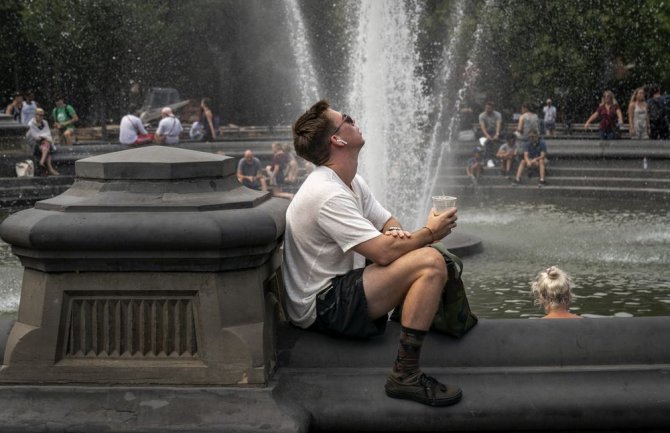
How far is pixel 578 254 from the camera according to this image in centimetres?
1157

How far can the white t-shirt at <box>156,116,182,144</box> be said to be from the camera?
811 inches

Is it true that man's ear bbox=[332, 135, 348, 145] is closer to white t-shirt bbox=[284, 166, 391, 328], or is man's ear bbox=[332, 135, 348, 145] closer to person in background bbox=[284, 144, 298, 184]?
white t-shirt bbox=[284, 166, 391, 328]

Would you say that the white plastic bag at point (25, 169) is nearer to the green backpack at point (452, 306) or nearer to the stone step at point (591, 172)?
the stone step at point (591, 172)

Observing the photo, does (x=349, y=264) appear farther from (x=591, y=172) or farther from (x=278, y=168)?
(x=591, y=172)

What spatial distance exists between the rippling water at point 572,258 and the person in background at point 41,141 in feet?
→ 23.1

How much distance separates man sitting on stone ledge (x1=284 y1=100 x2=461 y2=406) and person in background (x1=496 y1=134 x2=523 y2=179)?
16.2 metres

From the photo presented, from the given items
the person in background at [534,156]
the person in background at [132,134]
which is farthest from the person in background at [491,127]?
the person in background at [132,134]

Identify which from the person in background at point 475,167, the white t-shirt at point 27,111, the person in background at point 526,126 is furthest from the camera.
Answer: the white t-shirt at point 27,111

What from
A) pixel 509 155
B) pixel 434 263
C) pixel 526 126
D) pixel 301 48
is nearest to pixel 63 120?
pixel 509 155

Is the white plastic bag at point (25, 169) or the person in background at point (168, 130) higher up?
the person in background at point (168, 130)

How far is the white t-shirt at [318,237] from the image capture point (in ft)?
13.8

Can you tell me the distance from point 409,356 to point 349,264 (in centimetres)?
Answer: 52

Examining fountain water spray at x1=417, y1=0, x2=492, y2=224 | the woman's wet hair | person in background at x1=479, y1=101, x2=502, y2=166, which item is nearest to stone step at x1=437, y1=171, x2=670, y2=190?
fountain water spray at x1=417, y1=0, x2=492, y2=224

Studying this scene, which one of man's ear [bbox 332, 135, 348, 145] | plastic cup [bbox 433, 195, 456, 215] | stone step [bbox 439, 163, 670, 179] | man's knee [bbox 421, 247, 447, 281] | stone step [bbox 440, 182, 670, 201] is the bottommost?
stone step [bbox 440, 182, 670, 201]
